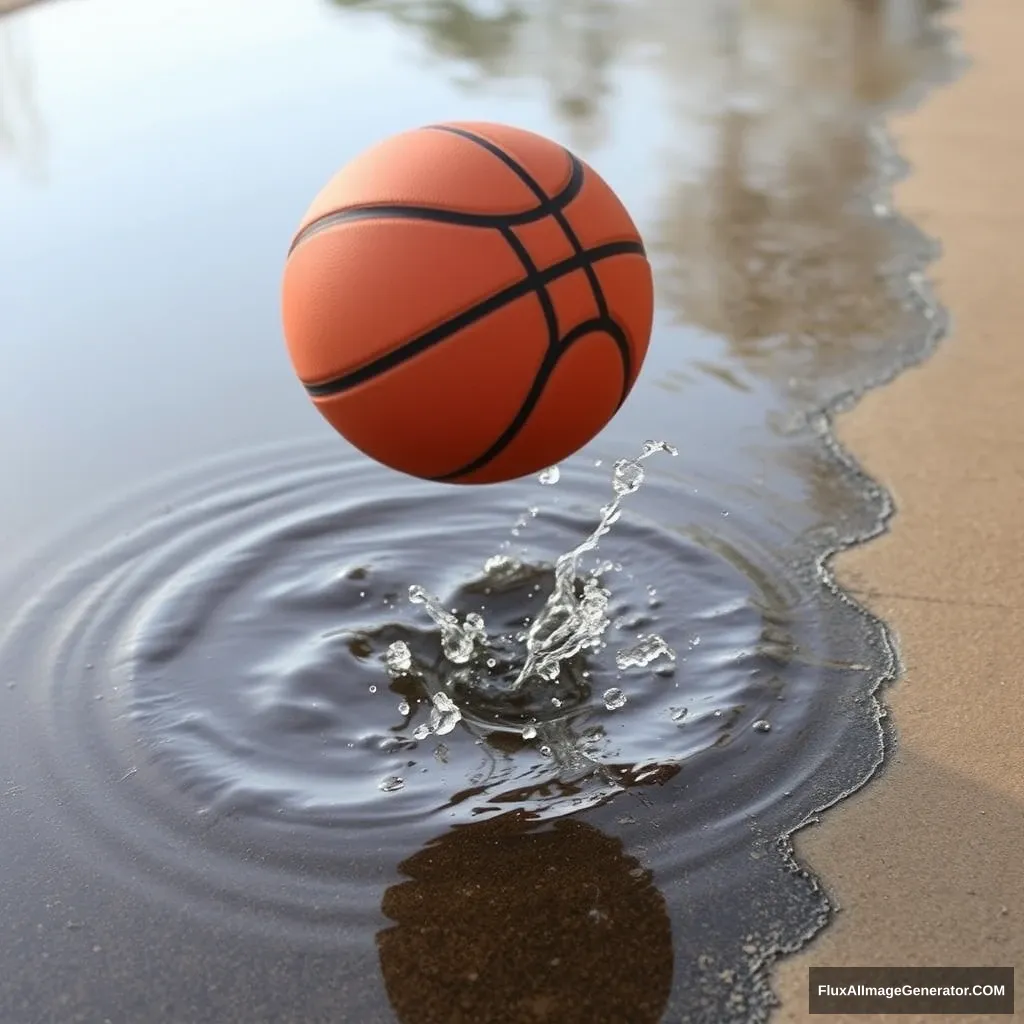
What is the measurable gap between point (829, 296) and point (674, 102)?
13.7 feet

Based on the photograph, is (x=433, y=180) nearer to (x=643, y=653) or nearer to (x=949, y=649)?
(x=643, y=653)

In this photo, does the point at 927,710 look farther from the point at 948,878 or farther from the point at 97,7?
the point at 97,7

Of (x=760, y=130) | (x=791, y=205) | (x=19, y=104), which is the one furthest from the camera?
(x=19, y=104)

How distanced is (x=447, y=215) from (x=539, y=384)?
0.45 m

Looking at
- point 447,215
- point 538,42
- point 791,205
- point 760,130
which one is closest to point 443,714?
point 447,215

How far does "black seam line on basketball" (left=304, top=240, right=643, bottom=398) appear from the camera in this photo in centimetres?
344

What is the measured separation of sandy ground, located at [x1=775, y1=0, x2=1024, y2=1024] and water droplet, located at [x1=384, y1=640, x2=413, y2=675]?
1.20m

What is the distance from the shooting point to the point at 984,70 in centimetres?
1114

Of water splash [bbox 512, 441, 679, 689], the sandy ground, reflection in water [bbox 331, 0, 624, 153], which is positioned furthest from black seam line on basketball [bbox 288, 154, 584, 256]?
reflection in water [bbox 331, 0, 624, 153]

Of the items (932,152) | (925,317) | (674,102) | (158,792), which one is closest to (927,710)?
(158,792)

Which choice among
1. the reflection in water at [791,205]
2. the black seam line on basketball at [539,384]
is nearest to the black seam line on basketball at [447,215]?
the black seam line on basketball at [539,384]

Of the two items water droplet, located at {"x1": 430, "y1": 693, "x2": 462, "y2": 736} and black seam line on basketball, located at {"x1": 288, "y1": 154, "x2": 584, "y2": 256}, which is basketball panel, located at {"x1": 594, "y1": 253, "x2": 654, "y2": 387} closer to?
black seam line on basketball, located at {"x1": 288, "y1": 154, "x2": 584, "y2": 256}

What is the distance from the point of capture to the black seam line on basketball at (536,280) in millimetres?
3465

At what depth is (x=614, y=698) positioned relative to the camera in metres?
3.89
